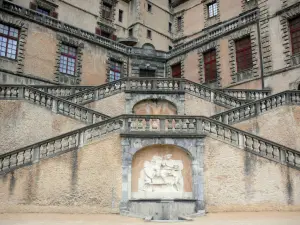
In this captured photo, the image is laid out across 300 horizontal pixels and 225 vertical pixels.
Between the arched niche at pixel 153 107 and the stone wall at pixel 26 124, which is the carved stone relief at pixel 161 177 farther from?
the arched niche at pixel 153 107

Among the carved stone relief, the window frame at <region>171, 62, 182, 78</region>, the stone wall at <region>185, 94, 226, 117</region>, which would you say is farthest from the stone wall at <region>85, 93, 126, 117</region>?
the window frame at <region>171, 62, 182, 78</region>

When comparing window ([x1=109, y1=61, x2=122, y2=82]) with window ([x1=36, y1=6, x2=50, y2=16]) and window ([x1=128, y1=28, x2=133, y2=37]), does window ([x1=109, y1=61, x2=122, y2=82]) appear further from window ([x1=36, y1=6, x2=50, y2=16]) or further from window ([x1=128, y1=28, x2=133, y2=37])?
window ([x1=36, y1=6, x2=50, y2=16])

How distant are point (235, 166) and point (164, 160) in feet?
9.01

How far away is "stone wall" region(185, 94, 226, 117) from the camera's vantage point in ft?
59.9

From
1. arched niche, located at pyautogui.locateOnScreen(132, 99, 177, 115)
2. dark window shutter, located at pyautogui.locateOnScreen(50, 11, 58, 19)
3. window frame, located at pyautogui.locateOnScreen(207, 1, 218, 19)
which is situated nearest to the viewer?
arched niche, located at pyautogui.locateOnScreen(132, 99, 177, 115)

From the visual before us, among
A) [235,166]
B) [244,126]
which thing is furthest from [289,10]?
[235,166]

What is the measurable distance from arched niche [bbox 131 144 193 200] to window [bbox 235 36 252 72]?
1377 centimetres

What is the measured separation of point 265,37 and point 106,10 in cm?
1629

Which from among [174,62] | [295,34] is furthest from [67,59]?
[295,34]

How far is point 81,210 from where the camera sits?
460 inches

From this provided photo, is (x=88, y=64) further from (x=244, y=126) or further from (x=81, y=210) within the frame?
(x=81, y=210)

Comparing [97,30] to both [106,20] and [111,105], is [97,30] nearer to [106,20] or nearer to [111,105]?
[106,20]

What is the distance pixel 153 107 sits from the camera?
736 inches

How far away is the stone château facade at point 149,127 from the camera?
39.0ft
